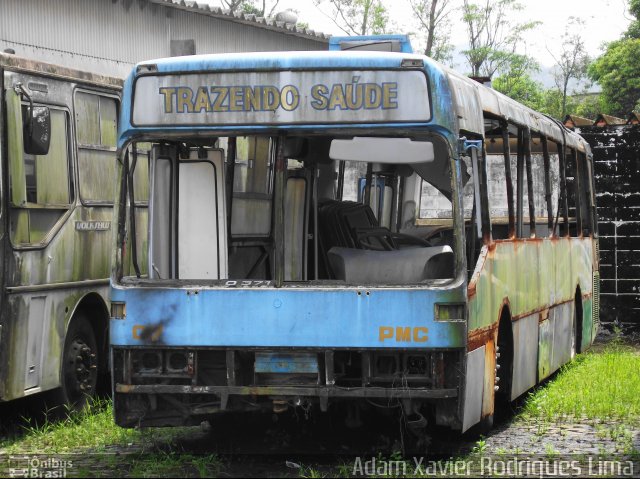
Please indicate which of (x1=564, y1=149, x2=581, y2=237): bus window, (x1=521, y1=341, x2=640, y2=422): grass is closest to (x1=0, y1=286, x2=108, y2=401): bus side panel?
(x1=521, y1=341, x2=640, y2=422): grass

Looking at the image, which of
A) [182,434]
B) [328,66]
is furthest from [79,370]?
[328,66]

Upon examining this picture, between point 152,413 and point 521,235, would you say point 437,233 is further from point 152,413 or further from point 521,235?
point 152,413

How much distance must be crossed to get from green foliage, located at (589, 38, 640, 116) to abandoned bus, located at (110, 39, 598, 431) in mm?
39259

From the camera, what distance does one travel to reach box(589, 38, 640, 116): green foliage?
48.5 metres

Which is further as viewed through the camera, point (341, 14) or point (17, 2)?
point (341, 14)

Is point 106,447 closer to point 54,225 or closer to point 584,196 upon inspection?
point 54,225

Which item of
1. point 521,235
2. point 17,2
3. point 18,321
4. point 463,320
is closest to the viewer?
point 463,320

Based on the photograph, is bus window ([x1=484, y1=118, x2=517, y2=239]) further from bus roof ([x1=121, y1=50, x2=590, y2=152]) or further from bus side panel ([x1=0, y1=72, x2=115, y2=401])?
bus side panel ([x1=0, y1=72, x2=115, y2=401])

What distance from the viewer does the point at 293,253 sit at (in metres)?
10.1

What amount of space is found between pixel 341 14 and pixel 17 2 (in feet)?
122

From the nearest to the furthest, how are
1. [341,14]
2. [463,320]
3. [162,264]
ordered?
1. [463,320]
2. [162,264]
3. [341,14]

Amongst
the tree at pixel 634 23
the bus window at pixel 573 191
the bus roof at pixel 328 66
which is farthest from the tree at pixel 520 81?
the bus roof at pixel 328 66

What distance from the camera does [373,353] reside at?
931 cm

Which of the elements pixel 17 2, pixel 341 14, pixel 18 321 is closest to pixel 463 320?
pixel 18 321
